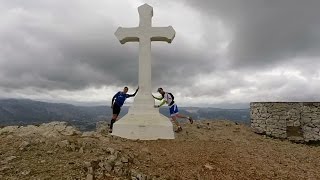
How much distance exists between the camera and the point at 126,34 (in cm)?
1109

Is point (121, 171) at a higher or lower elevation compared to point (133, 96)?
lower

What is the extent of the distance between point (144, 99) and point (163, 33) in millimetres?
2543

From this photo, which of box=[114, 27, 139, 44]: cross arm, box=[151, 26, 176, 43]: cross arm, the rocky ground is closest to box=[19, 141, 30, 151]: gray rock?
the rocky ground

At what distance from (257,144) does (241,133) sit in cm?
195

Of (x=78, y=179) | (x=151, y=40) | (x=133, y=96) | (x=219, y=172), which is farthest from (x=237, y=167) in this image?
(x=151, y=40)

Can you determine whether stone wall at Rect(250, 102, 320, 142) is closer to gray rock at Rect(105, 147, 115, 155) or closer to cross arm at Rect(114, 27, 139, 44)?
cross arm at Rect(114, 27, 139, 44)

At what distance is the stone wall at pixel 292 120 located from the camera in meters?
12.1

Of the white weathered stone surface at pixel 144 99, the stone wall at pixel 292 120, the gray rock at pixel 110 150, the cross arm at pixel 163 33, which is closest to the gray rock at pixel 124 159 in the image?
the gray rock at pixel 110 150

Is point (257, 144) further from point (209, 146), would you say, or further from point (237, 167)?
point (237, 167)

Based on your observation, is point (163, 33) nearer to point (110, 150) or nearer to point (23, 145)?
point (110, 150)

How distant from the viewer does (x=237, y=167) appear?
7.19 metres

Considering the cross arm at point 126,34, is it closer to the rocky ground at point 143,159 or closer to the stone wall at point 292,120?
the rocky ground at point 143,159

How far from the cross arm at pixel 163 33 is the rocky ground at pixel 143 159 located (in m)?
3.71

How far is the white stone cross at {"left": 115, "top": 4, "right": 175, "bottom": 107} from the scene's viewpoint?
35.2 feet
